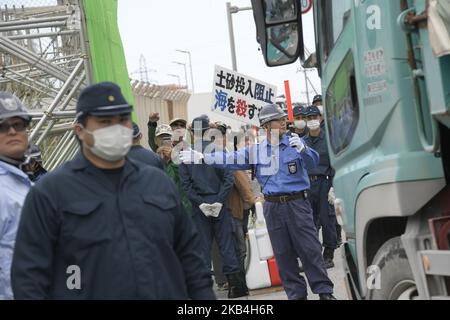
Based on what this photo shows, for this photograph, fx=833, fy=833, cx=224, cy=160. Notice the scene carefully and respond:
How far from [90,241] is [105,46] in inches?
267

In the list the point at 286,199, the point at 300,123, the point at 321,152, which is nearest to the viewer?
the point at 286,199

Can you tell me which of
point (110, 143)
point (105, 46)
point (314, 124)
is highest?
point (105, 46)

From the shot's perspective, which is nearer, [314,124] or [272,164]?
[272,164]

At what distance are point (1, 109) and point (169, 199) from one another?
1323 mm

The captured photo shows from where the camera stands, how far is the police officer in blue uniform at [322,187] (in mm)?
11023

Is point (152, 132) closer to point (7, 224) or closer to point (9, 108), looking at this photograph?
point (9, 108)

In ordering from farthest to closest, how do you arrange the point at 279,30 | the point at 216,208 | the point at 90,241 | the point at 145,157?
the point at 216,208 → the point at 145,157 → the point at 279,30 → the point at 90,241

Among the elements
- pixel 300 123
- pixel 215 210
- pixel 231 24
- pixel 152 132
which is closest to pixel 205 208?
pixel 215 210

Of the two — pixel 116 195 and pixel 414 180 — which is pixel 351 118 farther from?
pixel 116 195

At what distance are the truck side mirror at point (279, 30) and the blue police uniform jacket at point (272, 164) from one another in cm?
211

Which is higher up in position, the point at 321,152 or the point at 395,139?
the point at 321,152

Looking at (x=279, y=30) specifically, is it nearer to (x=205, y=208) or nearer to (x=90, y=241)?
(x=90, y=241)

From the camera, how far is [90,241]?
350 centimetres
